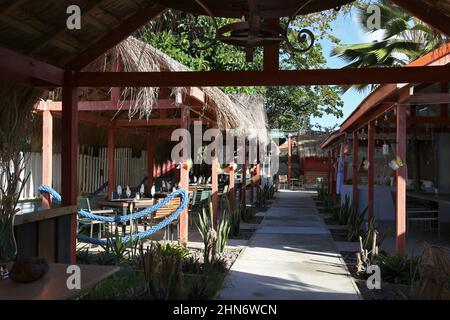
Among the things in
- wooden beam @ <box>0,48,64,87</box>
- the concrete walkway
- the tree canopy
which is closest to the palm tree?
the tree canopy

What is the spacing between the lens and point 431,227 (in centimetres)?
1184

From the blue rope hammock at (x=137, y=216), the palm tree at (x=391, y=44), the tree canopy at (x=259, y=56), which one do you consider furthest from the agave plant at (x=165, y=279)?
the palm tree at (x=391, y=44)

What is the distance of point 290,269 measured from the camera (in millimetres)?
7055

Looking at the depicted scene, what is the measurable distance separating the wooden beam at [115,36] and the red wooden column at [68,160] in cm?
21

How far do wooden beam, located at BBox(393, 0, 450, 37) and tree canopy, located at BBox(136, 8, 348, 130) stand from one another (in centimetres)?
69

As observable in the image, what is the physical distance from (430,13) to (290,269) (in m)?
3.68

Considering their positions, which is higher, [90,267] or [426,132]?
[426,132]

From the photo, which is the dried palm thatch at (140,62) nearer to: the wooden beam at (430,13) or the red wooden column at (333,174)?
the wooden beam at (430,13)

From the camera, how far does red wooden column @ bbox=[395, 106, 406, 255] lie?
7.22m

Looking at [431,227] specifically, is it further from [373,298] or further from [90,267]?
[90,267]

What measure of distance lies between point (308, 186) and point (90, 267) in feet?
98.8

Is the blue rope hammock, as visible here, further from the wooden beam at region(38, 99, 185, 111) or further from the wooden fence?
the wooden beam at region(38, 99, 185, 111)

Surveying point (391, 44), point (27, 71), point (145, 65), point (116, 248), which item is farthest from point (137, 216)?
point (391, 44)
